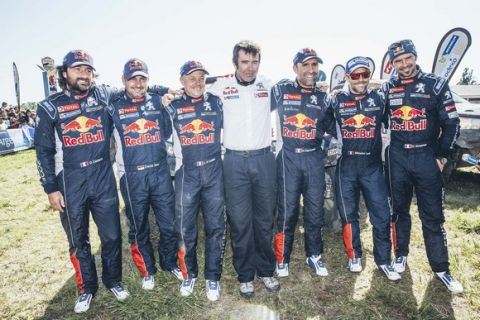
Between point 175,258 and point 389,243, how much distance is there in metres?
2.74

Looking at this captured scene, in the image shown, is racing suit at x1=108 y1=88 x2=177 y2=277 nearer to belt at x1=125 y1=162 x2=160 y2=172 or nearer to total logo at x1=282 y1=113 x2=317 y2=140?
belt at x1=125 y1=162 x2=160 y2=172

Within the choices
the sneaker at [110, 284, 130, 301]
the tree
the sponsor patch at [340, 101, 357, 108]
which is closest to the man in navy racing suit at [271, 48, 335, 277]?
the sponsor patch at [340, 101, 357, 108]

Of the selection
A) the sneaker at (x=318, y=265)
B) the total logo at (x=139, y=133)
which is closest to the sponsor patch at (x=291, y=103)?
the total logo at (x=139, y=133)

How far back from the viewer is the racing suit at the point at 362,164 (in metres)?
3.76

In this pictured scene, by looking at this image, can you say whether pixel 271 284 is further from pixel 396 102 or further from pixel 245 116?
pixel 396 102

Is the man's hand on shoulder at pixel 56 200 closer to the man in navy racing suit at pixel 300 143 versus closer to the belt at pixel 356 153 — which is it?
the man in navy racing suit at pixel 300 143

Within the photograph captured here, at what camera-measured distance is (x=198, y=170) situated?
11.4 ft

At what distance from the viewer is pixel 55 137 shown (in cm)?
338

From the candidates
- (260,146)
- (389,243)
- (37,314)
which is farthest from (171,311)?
(389,243)

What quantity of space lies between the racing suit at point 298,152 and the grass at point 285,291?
78 cm

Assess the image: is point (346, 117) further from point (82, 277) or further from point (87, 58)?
point (82, 277)

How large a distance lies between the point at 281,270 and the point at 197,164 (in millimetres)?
1758

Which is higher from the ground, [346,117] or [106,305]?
[346,117]

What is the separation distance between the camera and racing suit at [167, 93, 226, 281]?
3.49 m
